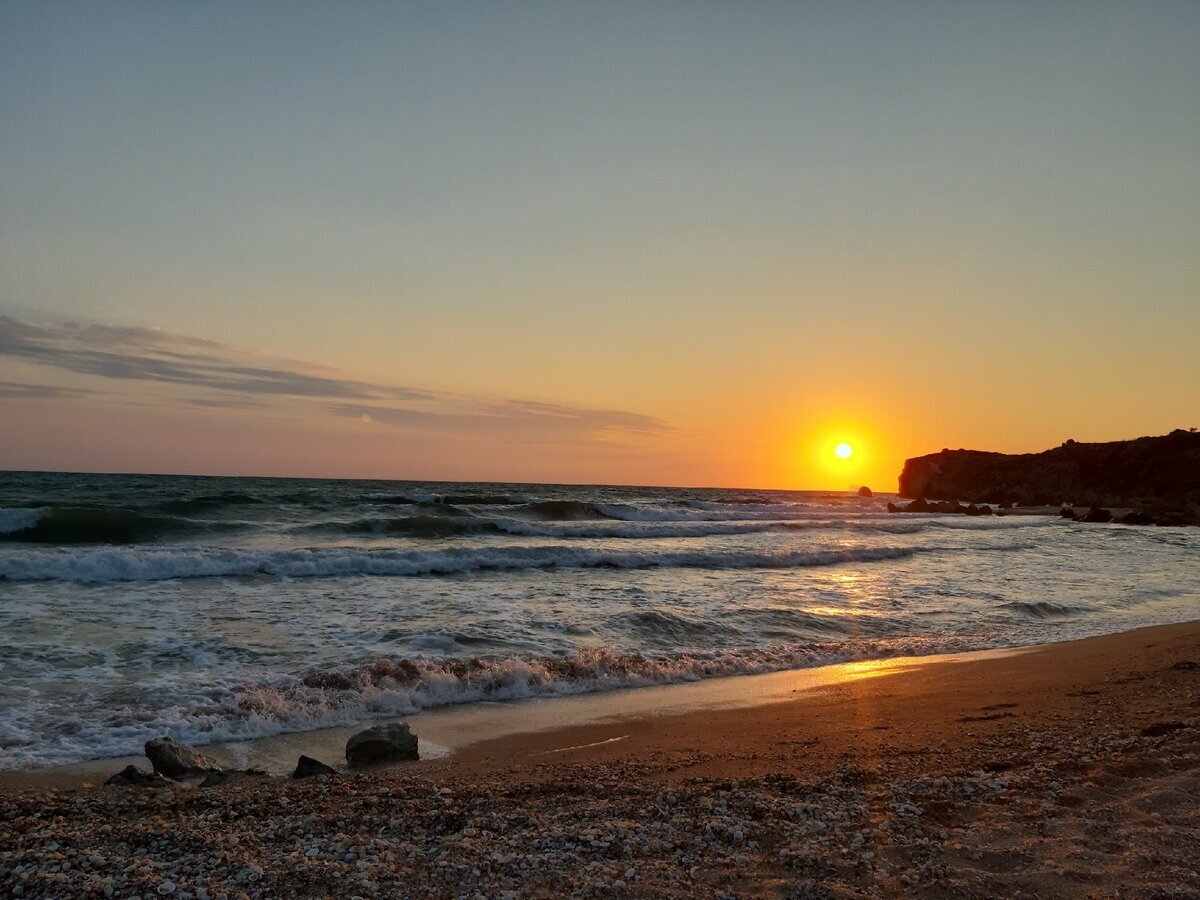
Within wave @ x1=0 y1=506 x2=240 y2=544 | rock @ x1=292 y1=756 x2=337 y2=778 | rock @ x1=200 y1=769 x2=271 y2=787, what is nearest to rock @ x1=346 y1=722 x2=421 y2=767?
rock @ x1=292 y1=756 x2=337 y2=778

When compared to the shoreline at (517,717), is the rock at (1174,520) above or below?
above

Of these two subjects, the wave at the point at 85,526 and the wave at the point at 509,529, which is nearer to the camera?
the wave at the point at 85,526

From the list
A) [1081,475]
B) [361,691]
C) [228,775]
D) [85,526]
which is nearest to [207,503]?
[85,526]

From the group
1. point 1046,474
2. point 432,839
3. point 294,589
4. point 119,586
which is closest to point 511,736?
point 432,839

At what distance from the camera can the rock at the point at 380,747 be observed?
618cm

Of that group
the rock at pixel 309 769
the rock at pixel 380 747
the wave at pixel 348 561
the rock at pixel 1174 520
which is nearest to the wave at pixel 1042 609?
the wave at pixel 348 561

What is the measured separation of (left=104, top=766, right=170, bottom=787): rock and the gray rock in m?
0.85

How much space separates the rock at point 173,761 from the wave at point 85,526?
21.4 m

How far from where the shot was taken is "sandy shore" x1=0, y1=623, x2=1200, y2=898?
12.2ft

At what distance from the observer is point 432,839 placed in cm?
425

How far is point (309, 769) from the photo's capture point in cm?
570

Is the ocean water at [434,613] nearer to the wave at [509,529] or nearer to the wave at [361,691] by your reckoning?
the wave at [361,691]

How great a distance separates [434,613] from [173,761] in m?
7.12

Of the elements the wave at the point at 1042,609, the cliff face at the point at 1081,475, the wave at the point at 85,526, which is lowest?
the wave at the point at 85,526
